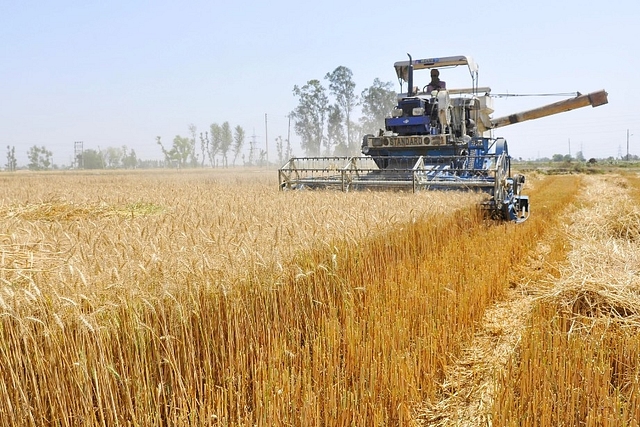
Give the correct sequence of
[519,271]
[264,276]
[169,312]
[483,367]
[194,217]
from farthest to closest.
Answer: [519,271] → [194,217] → [483,367] → [264,276] → [169,312]

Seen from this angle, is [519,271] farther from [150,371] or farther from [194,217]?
[150,371]

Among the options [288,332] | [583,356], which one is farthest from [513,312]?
[288,332]

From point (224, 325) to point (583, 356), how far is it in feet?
7.03

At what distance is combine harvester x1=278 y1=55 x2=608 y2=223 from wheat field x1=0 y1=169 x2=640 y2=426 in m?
3.59

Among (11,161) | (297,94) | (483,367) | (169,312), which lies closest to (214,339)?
(169,312)

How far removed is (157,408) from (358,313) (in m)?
1.85

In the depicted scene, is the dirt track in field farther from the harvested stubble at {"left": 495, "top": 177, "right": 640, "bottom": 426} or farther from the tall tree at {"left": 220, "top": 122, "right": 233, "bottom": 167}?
the tall tree at {"left": 220, "top": 122, "right": 233, "bottom": 167}

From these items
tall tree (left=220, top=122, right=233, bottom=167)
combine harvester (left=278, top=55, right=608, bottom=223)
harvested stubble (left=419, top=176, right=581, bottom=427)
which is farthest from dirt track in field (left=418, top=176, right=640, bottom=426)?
tall tree (left=220, top=122, right=233, bottom=167)

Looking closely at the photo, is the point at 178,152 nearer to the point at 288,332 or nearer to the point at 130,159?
the point at 130,159

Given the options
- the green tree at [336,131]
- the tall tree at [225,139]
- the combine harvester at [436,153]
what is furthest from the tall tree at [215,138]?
the combine harvester at [436,153]

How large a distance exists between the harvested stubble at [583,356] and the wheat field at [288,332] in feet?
0.05

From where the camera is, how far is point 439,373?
10.1ft

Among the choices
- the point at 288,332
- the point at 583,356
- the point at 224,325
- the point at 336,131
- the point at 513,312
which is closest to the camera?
the point at 224,325

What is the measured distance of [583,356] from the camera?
281 cm
